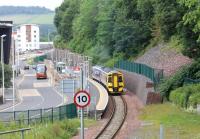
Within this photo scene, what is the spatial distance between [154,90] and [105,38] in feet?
131

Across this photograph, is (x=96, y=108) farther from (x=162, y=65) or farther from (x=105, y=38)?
(x=105, y=38)

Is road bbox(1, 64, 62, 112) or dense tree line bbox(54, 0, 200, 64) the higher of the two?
dense tree line bbox(54, 0, 200, 64)

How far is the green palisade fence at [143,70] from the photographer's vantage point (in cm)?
5850

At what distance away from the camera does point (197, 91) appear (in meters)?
42.4

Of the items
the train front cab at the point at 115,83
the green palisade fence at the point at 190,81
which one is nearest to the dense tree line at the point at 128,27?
the green palisade fence at the point at 190,81

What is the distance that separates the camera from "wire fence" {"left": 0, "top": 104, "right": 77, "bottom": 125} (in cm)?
4003

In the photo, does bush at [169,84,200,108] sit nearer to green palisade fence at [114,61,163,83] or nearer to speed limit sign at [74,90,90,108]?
green palisade fence at [114,61,163,83]

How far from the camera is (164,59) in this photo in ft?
222

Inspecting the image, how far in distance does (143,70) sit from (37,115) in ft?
86.7

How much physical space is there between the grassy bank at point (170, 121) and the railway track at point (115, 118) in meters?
1.74

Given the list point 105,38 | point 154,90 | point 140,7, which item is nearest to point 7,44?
point 105,38

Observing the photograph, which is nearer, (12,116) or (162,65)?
(12,116)

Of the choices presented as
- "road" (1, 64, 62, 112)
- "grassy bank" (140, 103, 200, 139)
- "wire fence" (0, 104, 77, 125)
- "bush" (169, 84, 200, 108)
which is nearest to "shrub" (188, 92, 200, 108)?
"bush" (169, 84, 200, 108)

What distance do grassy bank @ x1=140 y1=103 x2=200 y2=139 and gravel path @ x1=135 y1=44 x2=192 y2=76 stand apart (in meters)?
12.8
